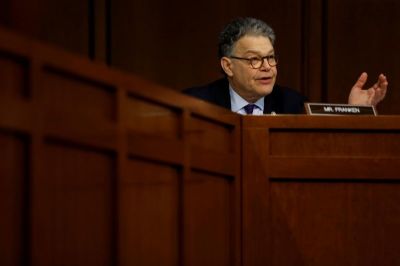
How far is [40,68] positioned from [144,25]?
2.60m

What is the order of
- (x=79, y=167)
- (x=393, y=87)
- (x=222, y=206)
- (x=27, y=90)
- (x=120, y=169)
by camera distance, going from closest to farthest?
1. (x=27, y=90)
2. (x=79, y=167)
3. (x=120, y=169)
4. (x=222, y=206)
5. (x=393, y=87)

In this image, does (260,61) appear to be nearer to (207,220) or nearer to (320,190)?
(320,190)

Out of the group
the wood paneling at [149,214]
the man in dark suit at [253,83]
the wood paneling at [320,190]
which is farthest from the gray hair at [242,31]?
the wood paneling at [149,214]

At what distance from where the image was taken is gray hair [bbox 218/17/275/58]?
10.8 ft

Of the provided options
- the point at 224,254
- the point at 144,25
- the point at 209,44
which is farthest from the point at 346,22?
the point at 224,254

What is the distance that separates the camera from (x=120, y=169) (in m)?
1.81

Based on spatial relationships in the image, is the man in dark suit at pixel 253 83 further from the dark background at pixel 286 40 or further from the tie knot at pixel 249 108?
the dark background at pixel 286 40

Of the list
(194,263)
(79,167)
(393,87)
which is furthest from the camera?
(393,87)

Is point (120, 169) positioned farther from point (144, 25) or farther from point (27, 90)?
point (144, 25)

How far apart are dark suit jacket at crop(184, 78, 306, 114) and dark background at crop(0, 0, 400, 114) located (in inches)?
30.6

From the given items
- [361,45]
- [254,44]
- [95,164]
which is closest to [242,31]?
[254,44]

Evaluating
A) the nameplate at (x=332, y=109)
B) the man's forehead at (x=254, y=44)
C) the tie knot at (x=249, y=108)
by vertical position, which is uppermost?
the man's forehead at (x=254, y=44)

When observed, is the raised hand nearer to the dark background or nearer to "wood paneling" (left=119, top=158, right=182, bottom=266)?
the dark background

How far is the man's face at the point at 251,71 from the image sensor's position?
3225 mm
